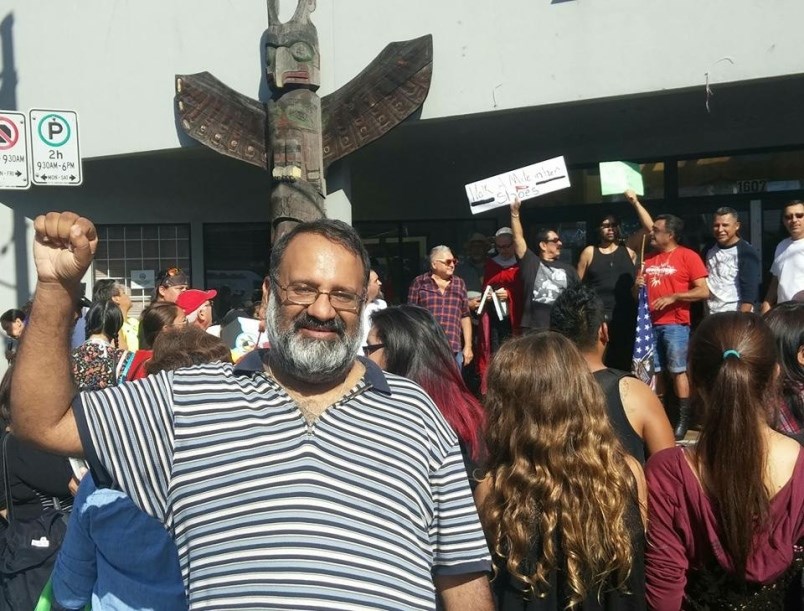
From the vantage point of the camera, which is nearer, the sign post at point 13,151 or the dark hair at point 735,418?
the dark hair at point 735,418

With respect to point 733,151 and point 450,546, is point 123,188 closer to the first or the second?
point 733,151

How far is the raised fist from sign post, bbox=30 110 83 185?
210 inches

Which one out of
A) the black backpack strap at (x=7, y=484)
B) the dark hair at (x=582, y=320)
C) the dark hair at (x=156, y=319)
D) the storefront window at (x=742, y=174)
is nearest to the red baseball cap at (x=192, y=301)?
the dark hair at (x=156, y=319)

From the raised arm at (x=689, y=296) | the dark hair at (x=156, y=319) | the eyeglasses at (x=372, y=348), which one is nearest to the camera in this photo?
the eyeglasses at (x=372, y=348)

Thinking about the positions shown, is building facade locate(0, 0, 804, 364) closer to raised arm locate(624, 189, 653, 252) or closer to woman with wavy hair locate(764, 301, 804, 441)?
raised arm locate(624, 189, 653, 252)

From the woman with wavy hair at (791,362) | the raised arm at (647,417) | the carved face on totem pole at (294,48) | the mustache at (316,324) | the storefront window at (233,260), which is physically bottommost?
the raised arm at (647,417)

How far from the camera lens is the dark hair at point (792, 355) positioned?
3205mm

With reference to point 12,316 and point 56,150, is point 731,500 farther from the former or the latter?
point 12,316

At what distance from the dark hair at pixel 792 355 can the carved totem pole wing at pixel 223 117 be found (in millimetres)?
6203

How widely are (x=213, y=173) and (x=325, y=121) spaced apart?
3000 mm

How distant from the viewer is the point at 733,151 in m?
9.04

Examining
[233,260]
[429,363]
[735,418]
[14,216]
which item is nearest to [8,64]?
[14,216]

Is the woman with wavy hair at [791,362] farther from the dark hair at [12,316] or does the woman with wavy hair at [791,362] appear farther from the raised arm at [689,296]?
the dark hair at [12,316]

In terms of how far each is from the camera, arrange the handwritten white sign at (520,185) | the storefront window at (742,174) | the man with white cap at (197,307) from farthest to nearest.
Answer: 1. the storefront window at (742,174)
2. the handwritten white sign at (520,185)
3. the man with white cap at (197,307)
